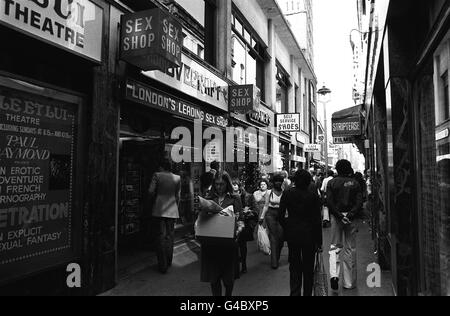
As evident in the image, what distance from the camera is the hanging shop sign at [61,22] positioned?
13.7 feet

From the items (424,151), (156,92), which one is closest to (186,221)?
(156,92)

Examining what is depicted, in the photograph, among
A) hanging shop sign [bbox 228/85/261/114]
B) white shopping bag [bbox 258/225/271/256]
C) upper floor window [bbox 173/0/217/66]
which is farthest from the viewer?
hanging shop sign [bbox 228/85/261/114]

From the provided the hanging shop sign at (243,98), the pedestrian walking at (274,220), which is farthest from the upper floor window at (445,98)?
the hanging shop sign at (243,98)

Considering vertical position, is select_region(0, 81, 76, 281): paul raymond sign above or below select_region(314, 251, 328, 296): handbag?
above

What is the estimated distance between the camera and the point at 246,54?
1448cm

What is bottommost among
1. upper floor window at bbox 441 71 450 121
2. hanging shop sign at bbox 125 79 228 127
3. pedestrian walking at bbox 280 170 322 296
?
pedestrian walking at bbox 280 170 322 296

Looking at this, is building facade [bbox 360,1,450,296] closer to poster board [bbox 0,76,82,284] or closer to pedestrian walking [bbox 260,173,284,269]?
pedestrian walking [bbox 260,173,284,269]

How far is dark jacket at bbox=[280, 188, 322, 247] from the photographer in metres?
4.40

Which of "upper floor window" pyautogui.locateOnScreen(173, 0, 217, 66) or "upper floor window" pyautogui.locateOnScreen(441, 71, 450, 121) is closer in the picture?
"upper floor window" pyautogui.locateOnScreen(441, 71, 450, 121)

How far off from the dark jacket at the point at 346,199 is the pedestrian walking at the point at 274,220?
4.40ft

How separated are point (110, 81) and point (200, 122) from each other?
11.8 feet

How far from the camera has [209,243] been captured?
4.11 meters

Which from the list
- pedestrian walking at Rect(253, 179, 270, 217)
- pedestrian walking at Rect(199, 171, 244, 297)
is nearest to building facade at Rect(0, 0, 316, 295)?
pedestrian walking at Rect(199, 171, 244, 297)

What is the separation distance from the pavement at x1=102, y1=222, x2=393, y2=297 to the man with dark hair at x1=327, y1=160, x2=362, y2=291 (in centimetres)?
23
